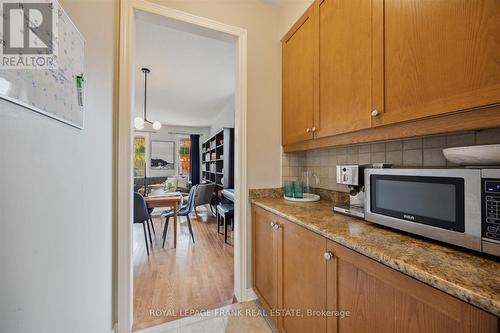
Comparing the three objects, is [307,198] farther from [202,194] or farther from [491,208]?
[202,194]

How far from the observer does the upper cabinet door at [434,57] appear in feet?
2.09

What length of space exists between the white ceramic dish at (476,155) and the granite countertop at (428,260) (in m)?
0.29

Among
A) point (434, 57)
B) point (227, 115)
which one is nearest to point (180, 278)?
point (434, 57)

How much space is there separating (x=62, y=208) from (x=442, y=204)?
1299 millimetres

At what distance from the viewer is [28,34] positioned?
1.71 ft

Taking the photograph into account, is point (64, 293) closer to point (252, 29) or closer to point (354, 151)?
point (354, 151)

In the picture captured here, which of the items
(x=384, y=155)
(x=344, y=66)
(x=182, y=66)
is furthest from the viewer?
(x=182, y=66)

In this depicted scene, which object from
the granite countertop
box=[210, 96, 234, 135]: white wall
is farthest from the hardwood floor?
box=[210, 96, 234, 135]: white wall

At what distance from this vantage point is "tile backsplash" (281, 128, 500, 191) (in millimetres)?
924

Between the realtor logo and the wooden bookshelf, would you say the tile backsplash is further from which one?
the wooden bookshelf

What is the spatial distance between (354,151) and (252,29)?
4.49 ft

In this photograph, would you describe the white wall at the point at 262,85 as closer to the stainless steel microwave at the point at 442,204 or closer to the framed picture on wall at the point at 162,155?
the stainless steel microwave at the point at 442,204

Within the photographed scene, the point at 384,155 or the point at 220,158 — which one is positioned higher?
the point at 220,158

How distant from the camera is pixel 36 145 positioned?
558mm
